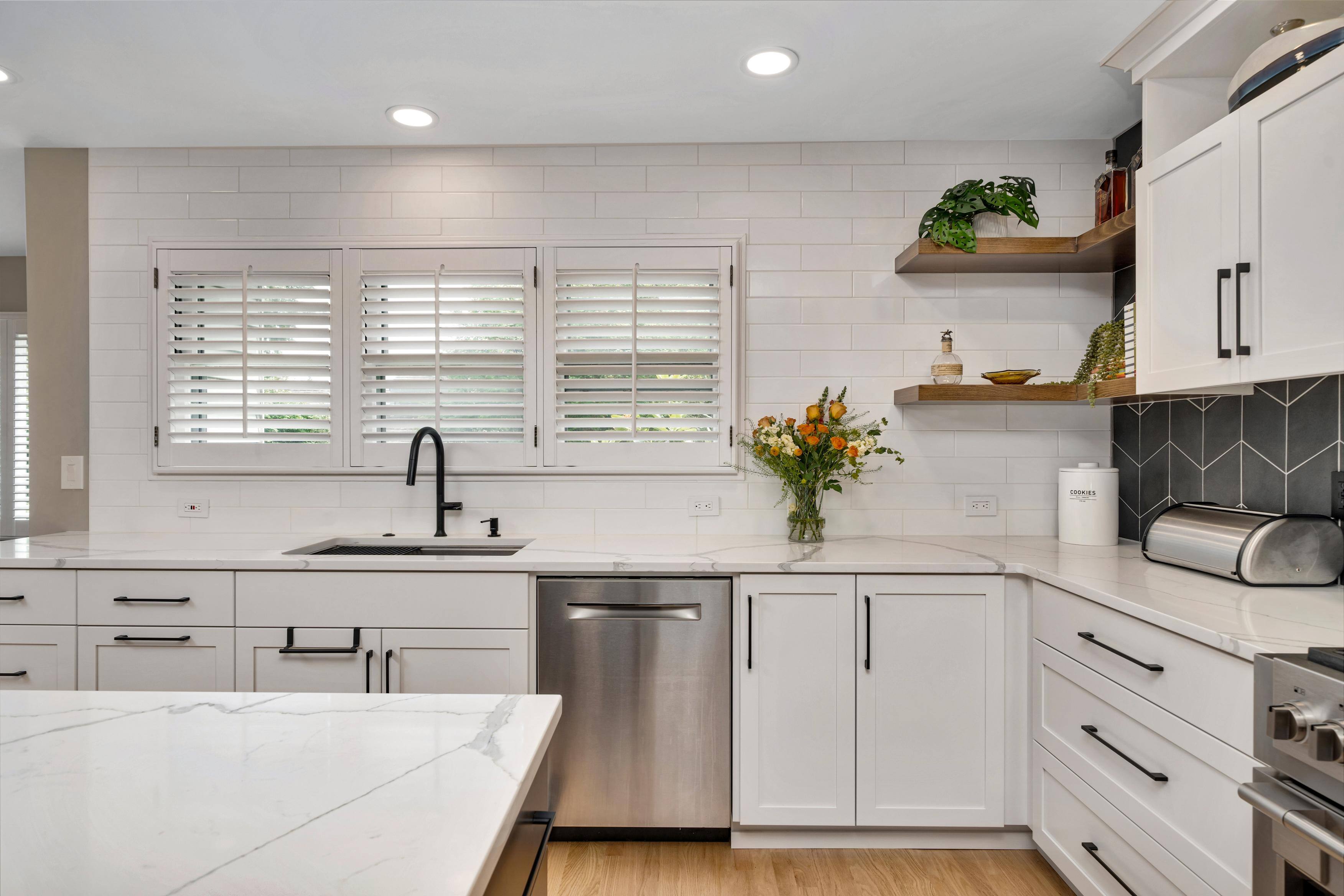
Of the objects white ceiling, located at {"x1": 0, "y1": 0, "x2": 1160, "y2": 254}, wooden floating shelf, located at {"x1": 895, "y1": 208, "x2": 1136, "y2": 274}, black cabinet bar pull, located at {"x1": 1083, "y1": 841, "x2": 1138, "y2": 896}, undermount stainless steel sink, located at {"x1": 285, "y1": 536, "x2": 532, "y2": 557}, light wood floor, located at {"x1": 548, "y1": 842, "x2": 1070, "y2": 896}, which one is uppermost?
white ceiling, located at {"x1": 0, "y1": 0, "x2": 1160, "y2": 254}

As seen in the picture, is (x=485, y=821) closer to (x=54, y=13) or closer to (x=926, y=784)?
(x=926, y=784)

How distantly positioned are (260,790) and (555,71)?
2.14 m

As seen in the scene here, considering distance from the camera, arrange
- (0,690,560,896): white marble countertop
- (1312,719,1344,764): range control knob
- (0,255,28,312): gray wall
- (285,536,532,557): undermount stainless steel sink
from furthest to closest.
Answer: (0,255,28,312): gray wall → (285,536,532,557): undermount stainless steel sink → (1312,719,1344,764): range control knob → (0,690,560,896): white marble countertop

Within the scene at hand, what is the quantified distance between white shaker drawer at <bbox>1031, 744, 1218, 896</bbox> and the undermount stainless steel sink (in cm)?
185

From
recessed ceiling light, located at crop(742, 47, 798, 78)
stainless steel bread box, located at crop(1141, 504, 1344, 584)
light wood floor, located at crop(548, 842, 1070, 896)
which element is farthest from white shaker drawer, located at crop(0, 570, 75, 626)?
stainless steel bread box, located at crop(1141, 504, 1344, 584)

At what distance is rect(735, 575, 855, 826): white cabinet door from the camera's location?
2.15 meters

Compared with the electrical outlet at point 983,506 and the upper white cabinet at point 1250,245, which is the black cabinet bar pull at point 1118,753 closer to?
the upper white cabinet at point 1250,245

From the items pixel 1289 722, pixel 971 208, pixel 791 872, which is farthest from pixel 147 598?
pixel 971 208

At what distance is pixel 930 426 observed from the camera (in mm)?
2742

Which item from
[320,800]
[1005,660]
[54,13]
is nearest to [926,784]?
[1005,660]

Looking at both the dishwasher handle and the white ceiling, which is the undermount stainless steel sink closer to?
the dishwasher handle

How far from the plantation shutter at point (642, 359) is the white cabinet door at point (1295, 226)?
61.3 inches

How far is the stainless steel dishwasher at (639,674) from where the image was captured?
7.16 ft

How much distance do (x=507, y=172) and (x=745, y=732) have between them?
7.26ft
